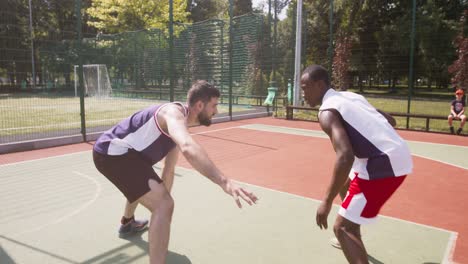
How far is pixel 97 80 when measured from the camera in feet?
69.1

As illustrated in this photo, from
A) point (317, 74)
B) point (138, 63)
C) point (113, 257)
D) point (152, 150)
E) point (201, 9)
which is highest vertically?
point (201, 9)

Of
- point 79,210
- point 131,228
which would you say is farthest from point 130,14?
point 131,228

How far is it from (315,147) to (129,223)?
5549 millimetres

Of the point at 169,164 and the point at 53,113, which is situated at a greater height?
the point at 169,164

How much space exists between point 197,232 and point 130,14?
25.3 metres

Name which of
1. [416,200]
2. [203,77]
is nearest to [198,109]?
[416,200]

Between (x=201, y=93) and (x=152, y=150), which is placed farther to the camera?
(x=152, y=150)

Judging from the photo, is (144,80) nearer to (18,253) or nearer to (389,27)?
(18,253)

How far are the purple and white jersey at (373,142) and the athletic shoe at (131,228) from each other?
2.32 metres

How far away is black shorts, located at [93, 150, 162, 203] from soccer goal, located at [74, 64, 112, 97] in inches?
697

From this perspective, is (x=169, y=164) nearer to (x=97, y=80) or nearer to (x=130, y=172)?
(x=130, y=172)

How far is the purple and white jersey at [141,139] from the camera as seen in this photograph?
9.62 feet

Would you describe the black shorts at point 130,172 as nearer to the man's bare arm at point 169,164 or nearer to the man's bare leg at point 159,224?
the man's bare leg at point 159,224

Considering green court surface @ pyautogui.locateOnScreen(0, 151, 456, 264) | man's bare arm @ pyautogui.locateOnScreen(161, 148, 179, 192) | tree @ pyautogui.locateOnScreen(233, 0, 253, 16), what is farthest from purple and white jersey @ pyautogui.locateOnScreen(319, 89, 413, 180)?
tree @ pyautogui.locateOnScreen(233, 0, 253, 16)
